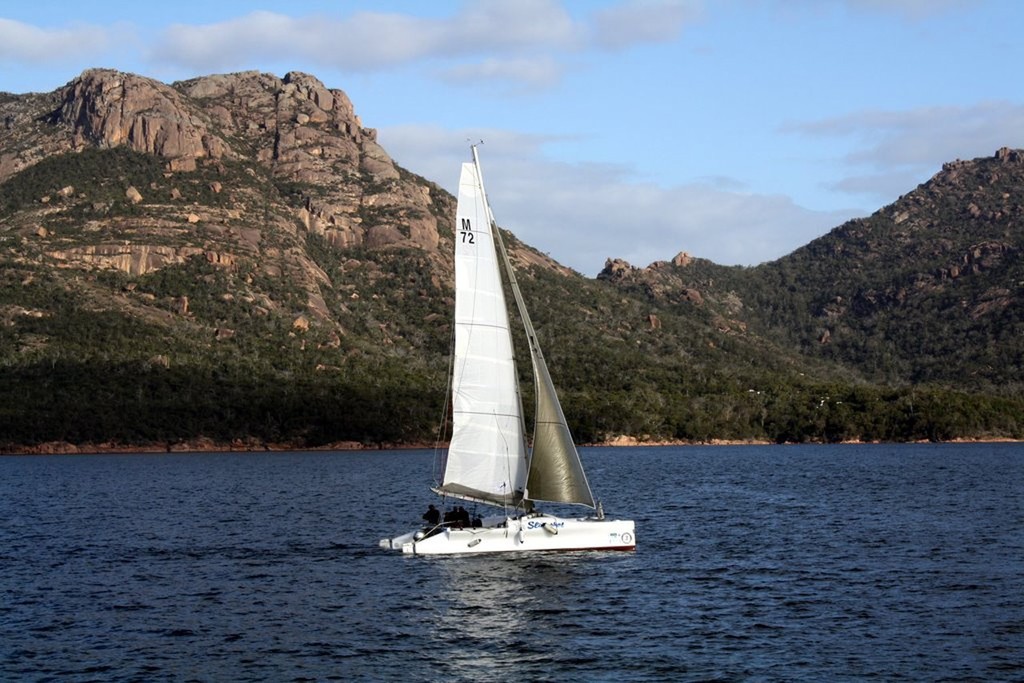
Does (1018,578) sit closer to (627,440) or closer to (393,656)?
(393,656)

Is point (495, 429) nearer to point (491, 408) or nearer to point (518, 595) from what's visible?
point (491, 408)

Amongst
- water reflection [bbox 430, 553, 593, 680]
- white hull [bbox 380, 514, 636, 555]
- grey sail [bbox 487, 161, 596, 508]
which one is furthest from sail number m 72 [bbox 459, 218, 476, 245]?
water reflection [bbox 430, 553, 593, 680]

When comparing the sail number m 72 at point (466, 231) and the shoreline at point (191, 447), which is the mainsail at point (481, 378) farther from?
the shoreline at point (191, 447)

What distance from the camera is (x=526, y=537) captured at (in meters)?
50.8

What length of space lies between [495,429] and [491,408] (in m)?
0.88

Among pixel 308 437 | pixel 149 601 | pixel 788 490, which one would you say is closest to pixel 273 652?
pixel 149 601

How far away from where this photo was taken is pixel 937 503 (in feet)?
274

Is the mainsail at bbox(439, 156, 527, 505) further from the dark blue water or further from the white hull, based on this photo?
the dark blue water

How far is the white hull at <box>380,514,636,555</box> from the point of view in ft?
167

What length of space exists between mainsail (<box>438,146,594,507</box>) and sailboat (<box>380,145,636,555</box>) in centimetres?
4

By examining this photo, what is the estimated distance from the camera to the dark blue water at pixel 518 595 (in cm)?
3497

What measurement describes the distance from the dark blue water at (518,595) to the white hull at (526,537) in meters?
0.61

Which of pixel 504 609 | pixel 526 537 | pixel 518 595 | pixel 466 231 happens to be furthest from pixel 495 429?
pixel 504 609

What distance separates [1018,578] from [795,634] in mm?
15203
